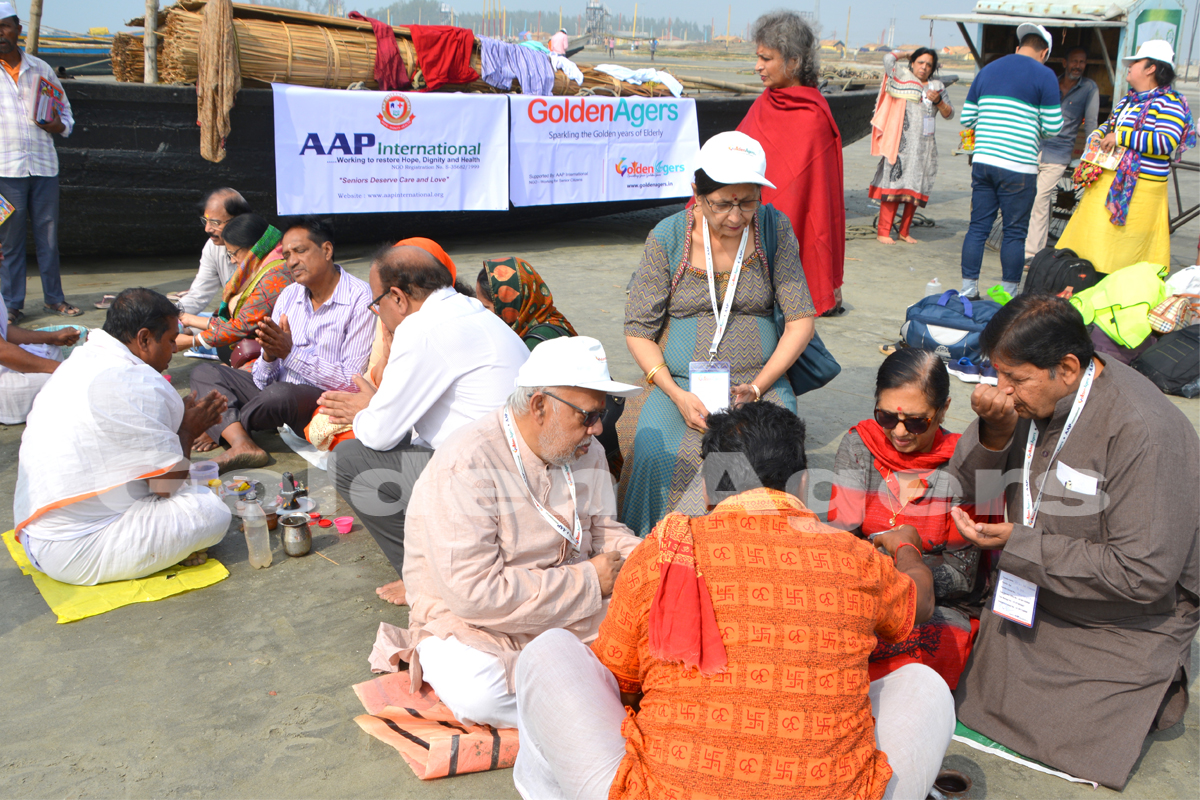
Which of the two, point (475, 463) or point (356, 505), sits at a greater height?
point (475, 463)

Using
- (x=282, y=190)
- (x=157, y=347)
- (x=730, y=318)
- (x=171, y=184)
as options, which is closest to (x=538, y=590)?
(x=730, y=318)

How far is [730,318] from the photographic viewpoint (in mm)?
3572

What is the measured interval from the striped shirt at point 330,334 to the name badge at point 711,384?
185cm

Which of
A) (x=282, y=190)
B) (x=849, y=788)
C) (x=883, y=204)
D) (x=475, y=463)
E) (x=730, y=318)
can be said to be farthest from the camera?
(x=883, y=204)

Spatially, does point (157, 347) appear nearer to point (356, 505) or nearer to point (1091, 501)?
point (356, 505)

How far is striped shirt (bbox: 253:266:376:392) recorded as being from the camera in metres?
4.47

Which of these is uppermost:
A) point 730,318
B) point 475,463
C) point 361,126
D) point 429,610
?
point 361,126

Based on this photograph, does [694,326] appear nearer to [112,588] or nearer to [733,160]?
[733,160]

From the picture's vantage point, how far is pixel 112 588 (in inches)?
130

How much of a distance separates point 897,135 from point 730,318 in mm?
6245

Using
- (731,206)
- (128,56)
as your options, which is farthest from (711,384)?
(128,56)

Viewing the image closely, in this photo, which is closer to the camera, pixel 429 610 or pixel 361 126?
pixel 429 610

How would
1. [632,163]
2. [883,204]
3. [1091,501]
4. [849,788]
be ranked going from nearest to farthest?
[849,788]
[1091,501]
[632,163]
[883,204]

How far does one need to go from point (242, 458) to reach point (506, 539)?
2.28 metres
